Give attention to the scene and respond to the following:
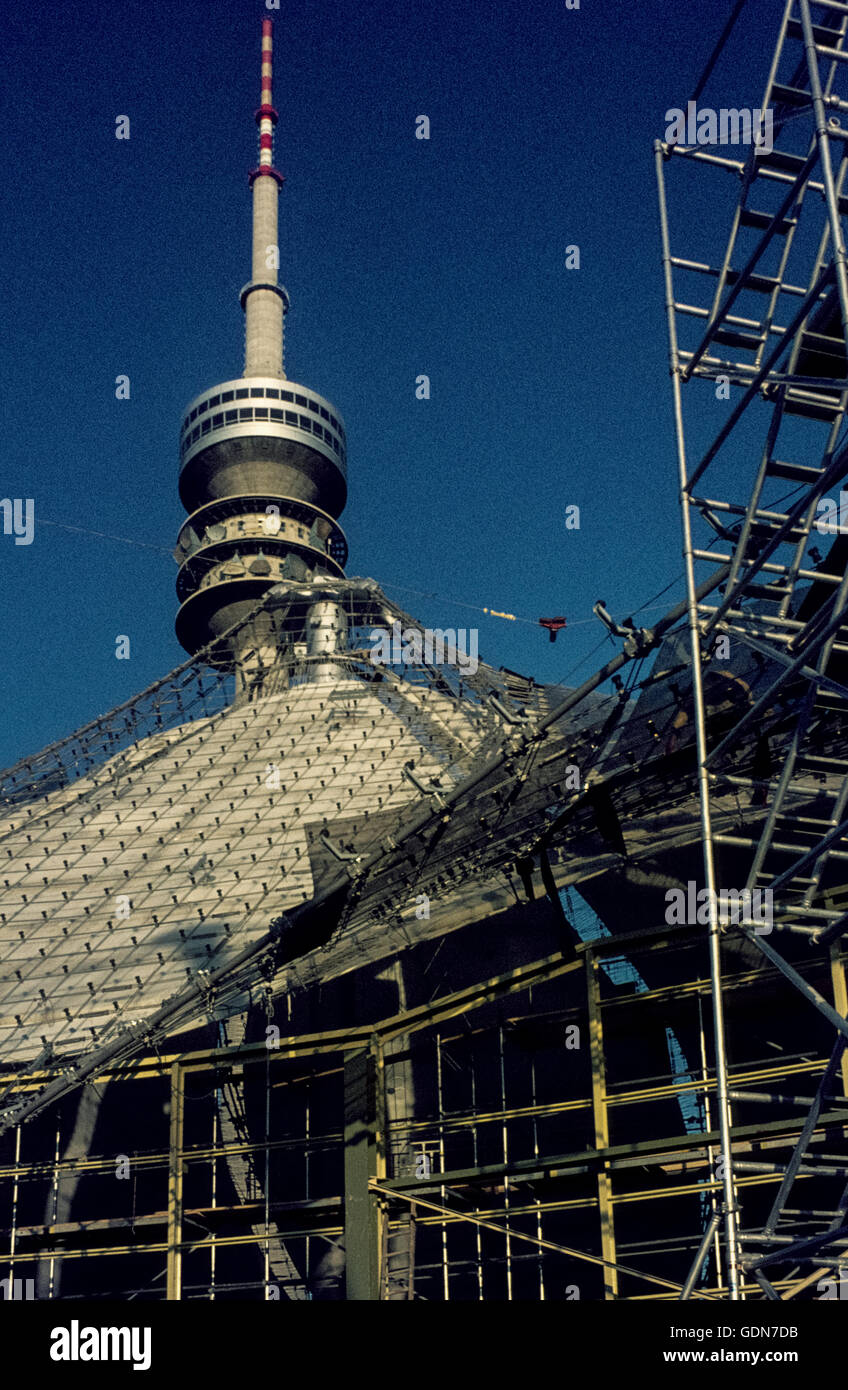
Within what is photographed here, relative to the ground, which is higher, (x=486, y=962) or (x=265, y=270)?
(x=265, y=270)

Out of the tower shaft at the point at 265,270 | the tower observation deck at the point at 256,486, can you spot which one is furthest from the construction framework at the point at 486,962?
the tower shaft at the point at 265,270

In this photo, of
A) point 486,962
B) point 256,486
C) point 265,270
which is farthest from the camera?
point 265,270

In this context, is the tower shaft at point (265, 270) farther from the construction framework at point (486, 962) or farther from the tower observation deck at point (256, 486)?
the construction framework at point (486, 962)

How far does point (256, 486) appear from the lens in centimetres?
8488

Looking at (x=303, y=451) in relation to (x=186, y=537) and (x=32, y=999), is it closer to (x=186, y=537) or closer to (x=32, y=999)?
(x=186, y=537)

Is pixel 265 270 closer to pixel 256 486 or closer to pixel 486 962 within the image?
pixel 256 486

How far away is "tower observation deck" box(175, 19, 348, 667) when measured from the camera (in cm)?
7975

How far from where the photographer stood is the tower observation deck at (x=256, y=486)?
79.8 metres

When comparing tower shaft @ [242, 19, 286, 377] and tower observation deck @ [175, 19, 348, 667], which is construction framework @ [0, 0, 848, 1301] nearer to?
tower observation deck @ [175, 19, 348, 667]

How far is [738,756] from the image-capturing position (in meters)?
27.3

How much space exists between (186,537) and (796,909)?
71280 mm

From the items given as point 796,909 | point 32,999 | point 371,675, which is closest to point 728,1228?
point 796,909

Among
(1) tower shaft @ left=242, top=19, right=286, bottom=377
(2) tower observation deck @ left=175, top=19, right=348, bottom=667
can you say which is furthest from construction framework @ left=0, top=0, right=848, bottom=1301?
(1) tower shaft @ left=242, top=19, right=286, bottom=377

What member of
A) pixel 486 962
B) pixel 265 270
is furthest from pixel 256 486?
pixel 486 962
